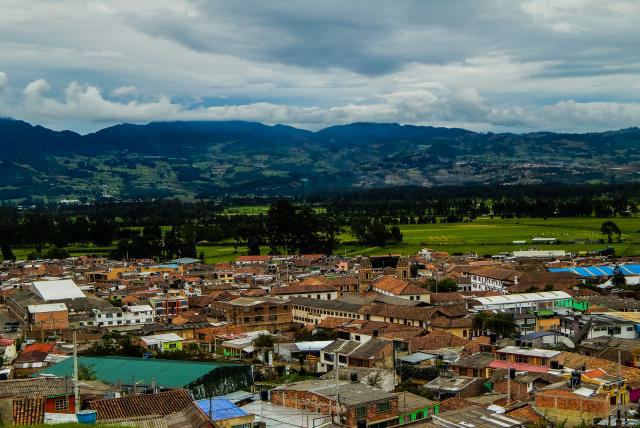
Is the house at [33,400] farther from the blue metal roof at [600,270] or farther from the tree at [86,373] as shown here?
the blue metal roof at [600,270]

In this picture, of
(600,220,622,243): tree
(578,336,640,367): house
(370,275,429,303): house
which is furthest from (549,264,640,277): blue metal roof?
(578,336,640,367): house

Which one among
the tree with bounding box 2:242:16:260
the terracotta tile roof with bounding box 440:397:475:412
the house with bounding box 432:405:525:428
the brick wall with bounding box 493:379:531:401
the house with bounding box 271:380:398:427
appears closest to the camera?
the house with bounding box 432:405:525:428

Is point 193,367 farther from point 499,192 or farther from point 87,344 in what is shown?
point 499,192

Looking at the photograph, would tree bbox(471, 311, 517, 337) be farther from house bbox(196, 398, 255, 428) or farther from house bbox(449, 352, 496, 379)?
house bbox(196, 398, 255, 428)

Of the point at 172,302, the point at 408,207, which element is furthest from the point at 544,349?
the point at 408,207

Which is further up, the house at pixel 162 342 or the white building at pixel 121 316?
the house at pixel 162 342

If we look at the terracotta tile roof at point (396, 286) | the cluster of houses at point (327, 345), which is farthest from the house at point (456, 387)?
the terracotta tile roof at point (396, 286)

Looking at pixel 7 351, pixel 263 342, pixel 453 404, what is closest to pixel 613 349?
pixel 453 404
